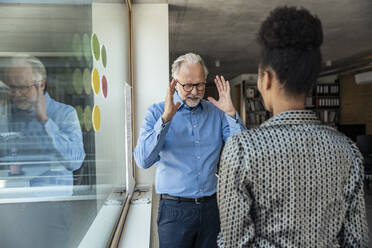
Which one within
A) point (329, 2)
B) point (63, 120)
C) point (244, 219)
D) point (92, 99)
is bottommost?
point (244, 219)

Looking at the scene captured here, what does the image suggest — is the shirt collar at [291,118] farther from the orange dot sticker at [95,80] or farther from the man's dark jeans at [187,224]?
Answer: the orange dot sticker at [95,80]

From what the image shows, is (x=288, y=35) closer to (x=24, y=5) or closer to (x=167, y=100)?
(x=24, y=5)

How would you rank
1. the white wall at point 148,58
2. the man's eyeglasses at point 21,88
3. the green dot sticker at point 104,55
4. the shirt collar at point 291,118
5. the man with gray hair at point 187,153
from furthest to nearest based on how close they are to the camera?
the white wall at point 148,58 < the green dot sticker at point 104,55 < the man with gray hair at point 187,153 < the shirt collar at point 291,118 < the man's eyeglasses at point 21,88

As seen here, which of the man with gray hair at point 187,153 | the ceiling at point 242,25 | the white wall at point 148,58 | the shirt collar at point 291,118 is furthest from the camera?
the ceiling at point 242,25

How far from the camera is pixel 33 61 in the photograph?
820mm

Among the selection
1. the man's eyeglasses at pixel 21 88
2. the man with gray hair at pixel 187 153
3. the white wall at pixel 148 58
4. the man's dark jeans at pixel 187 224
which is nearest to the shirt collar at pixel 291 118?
the man's eyeglasses at pixel 21 88

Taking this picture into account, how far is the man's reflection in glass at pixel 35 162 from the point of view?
715 mm

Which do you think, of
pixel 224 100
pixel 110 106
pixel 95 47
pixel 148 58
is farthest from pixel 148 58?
pixel 224 100

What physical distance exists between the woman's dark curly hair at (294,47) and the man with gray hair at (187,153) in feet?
2.60

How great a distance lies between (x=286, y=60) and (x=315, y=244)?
0.51 metres

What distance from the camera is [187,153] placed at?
174cm

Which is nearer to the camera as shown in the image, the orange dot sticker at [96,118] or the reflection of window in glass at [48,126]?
the reflection of window in glass at [48,126]

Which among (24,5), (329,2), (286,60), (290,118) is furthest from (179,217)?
(329,2)

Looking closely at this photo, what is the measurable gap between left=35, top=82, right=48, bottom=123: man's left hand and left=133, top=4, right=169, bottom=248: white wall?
2686mm
